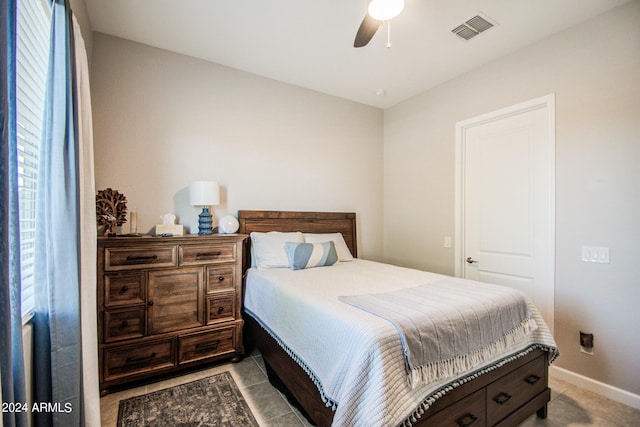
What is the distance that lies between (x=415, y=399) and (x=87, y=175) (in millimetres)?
2010

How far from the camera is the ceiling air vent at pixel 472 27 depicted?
2.31 metres

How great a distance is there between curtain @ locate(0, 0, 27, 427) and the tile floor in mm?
1208

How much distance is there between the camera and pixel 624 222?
2.12m

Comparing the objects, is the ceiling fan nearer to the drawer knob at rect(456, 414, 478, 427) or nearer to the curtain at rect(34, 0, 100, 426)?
the curtain at rect(34, 0, 100, 426)

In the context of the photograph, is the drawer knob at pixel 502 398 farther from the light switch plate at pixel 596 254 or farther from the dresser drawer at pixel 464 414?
the light switch plate at pixel 596 254

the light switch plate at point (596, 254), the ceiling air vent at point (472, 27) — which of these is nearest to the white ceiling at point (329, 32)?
the ceiling air vent at point (472, 27)

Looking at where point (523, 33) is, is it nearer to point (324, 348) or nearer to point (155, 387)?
point (324, 348)

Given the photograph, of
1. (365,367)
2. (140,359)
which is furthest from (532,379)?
(140,359)

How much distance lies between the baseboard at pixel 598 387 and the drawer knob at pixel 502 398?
1.14 metres

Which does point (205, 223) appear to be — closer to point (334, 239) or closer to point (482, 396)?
point (334, 239)

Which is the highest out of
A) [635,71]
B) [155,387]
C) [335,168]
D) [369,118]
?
[369,118]

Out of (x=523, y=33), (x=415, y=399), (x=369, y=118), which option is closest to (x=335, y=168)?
(x=369, y=118)

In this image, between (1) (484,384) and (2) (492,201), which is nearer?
(1) (484,384)

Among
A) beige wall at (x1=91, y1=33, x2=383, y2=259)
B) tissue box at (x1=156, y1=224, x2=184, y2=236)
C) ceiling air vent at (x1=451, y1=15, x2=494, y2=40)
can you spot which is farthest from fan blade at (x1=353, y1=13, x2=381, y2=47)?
tissue box at (x1=156, y1=224, x2=184, y2=236)
